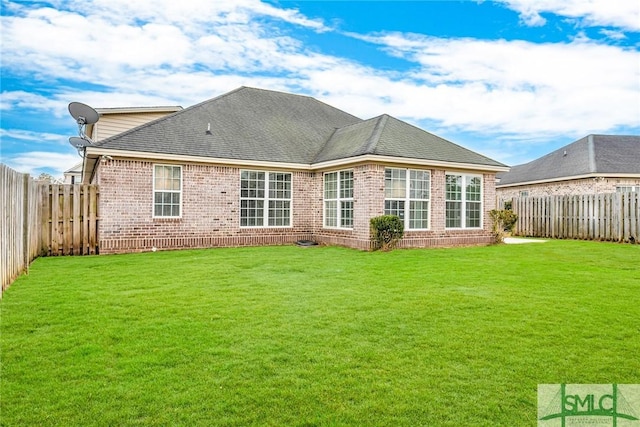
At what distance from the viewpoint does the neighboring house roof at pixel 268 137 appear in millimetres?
14094

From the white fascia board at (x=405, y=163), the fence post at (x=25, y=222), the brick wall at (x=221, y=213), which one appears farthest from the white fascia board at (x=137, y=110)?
the fence post at (x=25, y=222)

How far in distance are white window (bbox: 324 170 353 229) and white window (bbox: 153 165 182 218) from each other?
17.7 ft

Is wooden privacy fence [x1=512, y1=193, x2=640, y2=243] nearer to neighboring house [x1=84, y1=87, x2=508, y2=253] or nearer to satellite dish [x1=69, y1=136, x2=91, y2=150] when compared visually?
neighboring house [x1=84, y1=87, x2=508, y2=253]

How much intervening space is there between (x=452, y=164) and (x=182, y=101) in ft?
51.7

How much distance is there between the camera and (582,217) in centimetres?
1762

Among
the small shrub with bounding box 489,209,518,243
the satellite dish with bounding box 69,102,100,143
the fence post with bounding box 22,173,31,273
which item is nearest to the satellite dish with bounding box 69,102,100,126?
the satellite dish with bounding box 69,102,100,143

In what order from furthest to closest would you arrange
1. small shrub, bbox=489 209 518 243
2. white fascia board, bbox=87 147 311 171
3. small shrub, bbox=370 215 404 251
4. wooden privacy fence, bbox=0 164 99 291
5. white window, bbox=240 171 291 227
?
1. small shrub, bbox=489 209 518 243
2. white window, bbox=240 171 291 227
3. small shrub, bbox=370 215 404 251
4. white fascia board, bbox=87 147 311 171
5. wooden privacy fence, bbox=0 164 99 291

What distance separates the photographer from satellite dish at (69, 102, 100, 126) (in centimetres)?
1436

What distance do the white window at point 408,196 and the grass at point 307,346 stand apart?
593cm

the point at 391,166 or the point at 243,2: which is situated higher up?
the point at 243,2

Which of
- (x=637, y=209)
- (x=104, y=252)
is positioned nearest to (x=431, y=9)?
(x=637, y=209)

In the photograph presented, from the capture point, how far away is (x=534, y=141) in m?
33.8

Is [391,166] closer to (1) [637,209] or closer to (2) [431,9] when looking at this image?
(2) [431,9]

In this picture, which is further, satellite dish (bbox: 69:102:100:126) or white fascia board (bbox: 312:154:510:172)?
satellite dish (bbox: 69:102:100:126)
